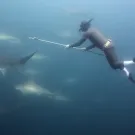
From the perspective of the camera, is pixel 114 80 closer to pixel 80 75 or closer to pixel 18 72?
pixel 80 75

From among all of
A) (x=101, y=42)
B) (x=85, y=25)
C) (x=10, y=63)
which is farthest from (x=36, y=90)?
(x=85, y=25)

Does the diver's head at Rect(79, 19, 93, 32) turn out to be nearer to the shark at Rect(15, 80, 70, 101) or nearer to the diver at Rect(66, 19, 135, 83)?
the diver at Rect(66, 19, 135, 83)

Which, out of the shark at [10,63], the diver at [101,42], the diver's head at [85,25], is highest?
the diver's head at [85,25]

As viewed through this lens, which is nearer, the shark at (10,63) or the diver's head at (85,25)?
the diver's head at (85,25)

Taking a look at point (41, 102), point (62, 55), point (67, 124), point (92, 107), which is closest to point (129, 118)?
point (92, 107)

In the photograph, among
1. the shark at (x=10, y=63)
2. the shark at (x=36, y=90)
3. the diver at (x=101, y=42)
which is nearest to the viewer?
the diver at (x=101, y=42)

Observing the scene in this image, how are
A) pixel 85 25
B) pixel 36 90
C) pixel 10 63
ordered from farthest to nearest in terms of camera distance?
pixel 36 90 → pixel 10 63 → pixel 85 25

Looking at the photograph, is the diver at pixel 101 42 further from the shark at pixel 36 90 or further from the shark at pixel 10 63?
the shark at pixel 36 90

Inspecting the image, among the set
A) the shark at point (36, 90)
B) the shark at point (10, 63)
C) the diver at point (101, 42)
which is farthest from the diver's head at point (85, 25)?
the shark at point (36, 90)

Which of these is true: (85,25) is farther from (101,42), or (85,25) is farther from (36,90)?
(36,90)

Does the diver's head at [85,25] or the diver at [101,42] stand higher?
the diver's head at [85,25]

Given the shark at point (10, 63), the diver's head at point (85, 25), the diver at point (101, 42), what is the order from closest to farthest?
the diver's head at point (85, 25)
the diver at point (101, 42)
the shark at point (10, 63)

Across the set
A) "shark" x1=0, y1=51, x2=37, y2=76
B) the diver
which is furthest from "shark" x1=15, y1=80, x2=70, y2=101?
the diver

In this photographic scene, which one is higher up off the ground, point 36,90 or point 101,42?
point 101,42
